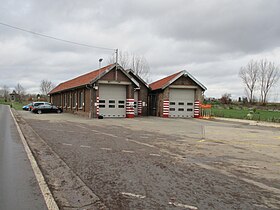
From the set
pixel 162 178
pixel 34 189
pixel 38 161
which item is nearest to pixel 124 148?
pixel 38 161

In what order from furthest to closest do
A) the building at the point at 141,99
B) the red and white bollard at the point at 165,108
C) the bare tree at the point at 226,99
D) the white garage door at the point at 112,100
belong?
the bare tree at the point at 226,99 < the building at the point at 141,99 < the red and white bollard at the point at 165,108 < the white garage door at the point at 112,100

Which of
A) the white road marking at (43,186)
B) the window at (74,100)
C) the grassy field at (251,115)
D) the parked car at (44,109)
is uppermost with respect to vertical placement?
the window at (74,100)

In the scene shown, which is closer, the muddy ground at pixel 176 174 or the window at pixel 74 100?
the muddy ground at pixel 176 174

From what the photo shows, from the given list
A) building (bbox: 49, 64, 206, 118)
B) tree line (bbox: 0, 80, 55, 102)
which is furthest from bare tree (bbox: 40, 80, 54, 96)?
building (bbox: 49, 64, 206, 118)

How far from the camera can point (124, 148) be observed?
9.94 metres

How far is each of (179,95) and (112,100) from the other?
7899 millimetres

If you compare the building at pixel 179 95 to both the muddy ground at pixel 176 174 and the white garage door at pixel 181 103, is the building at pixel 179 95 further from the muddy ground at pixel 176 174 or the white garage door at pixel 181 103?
the muddy ground at pixel 176 174

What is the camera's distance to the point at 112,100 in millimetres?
28109

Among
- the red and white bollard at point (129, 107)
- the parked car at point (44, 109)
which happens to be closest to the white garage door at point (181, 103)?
the red and white bollard at point (129, 107)

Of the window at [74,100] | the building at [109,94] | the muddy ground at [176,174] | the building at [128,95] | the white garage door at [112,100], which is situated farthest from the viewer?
the window at [74,100]

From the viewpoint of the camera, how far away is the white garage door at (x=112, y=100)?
27.7 metres

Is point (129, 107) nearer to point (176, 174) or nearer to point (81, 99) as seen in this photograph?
point (81, 99)

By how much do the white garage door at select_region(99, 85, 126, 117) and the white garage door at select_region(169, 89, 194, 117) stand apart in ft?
18.6

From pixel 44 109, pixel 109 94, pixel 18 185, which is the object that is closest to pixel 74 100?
pixel 44 109
